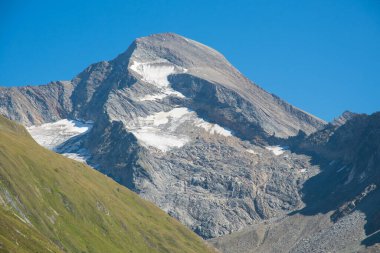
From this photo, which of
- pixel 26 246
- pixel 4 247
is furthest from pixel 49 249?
pixel 4 247

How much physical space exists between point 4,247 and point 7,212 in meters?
41.0

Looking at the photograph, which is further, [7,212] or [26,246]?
[7,212]

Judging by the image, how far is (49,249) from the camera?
180 m

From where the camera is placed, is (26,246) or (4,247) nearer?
(4,247)

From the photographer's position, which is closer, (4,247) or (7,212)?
(4,247)

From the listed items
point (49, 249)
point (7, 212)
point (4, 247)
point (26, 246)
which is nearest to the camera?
point (4, 247)

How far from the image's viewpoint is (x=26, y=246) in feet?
552

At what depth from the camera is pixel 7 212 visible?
192 metres

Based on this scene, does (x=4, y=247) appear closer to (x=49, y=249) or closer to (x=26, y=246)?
(x=26, y=246)

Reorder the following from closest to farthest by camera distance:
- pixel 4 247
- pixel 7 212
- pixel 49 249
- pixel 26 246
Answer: pixel 4 247 < pixel 26 246 < pixel 49 249 < pixel 7 212

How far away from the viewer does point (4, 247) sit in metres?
152

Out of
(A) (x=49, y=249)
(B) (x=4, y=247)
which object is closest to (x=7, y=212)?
(A) (x=49, y=249)

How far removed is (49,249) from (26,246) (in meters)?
12.0

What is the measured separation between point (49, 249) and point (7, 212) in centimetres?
1917
